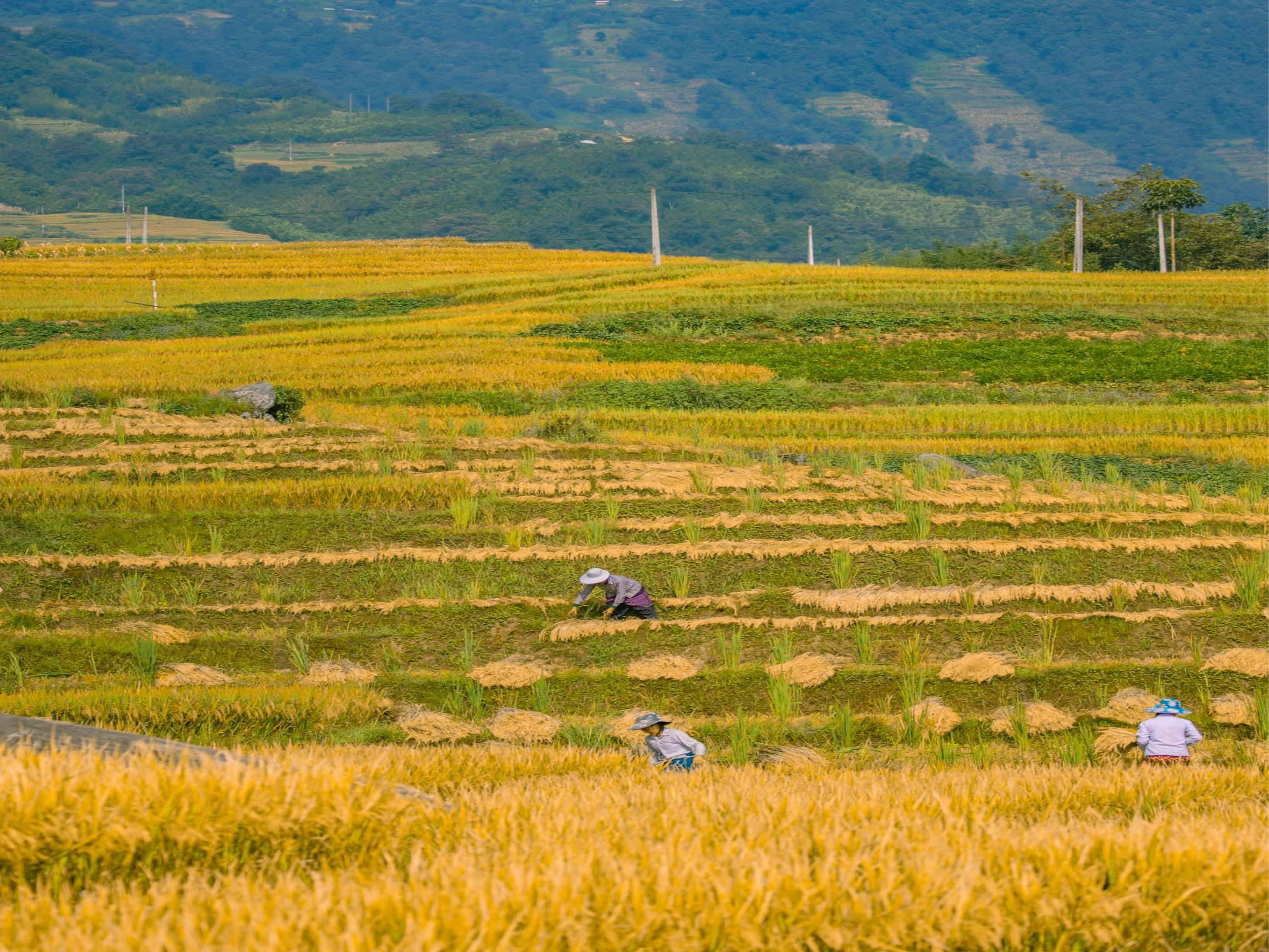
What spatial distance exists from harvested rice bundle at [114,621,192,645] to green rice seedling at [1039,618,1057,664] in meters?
→ 8.28

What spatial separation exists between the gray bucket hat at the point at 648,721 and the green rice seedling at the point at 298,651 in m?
4.03

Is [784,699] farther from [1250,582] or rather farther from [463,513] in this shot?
[463,513]

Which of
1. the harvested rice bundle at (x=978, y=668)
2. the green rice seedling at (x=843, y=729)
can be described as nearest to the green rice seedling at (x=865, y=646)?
the harvested rice bundle at (x=978, y=668)

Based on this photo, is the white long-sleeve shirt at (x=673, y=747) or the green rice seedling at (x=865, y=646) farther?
the green rice seedling at (x=865, y=646)

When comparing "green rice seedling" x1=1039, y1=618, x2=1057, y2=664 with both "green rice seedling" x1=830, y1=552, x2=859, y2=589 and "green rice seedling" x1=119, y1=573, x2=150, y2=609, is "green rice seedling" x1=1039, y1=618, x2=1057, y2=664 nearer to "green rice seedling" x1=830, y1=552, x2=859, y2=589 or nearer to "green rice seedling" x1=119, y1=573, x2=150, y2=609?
"green rice seedling" x1=830, y1=552, x2=859, y2=589

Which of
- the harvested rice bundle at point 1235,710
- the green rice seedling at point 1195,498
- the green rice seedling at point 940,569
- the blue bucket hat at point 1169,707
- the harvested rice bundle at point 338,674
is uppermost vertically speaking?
the green rice seedling at point 1195,498

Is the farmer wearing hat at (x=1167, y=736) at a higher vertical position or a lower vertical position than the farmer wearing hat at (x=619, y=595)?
lower

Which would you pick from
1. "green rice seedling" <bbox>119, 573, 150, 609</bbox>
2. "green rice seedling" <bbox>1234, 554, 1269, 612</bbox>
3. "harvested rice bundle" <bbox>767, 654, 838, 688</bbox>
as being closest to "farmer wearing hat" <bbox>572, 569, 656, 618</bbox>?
"harvested rice bundle" <bbox>767, 654, 838, 688</bbox>

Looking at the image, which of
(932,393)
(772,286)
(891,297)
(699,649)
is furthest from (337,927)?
(772,286)

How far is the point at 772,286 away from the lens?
47.4m

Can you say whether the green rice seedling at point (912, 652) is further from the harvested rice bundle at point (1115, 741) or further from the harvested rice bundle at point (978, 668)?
the harvested rice bundle at point (1115, 741)

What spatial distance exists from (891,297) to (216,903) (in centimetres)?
4121

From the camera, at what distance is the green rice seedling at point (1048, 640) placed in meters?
11.6

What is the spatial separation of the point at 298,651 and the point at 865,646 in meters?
5.42
